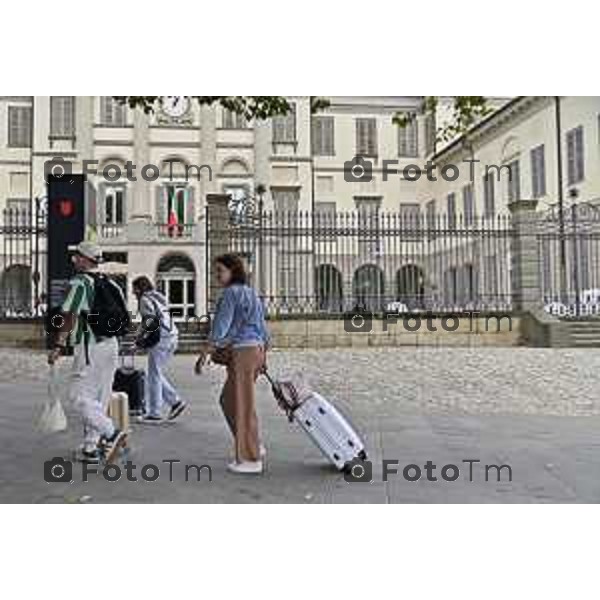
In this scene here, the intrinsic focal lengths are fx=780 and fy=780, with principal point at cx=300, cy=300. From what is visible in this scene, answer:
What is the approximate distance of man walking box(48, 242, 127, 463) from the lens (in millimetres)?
5211

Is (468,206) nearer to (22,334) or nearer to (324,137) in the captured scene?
(324,137)

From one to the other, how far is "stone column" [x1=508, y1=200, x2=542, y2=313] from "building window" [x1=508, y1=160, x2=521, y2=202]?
5704 mm

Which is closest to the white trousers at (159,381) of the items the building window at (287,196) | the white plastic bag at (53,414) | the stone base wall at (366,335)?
the white plastic bag at (53,414)

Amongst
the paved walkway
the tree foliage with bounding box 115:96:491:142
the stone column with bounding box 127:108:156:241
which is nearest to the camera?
the paved walkway

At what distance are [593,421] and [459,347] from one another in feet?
17.1

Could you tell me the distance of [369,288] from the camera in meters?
15.2

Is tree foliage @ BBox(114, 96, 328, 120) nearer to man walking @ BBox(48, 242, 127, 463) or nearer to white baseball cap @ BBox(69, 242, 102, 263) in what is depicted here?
white baseball cap @ BBox(69, 242, 102, 263)

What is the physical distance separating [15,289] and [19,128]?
9.74ft

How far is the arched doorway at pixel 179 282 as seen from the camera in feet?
30.2

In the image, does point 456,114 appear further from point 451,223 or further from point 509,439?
point 451,223

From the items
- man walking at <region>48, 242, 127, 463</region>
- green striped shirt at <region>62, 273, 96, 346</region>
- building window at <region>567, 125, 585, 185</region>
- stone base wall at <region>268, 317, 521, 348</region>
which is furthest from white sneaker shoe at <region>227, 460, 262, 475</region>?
building window at <region>567, 125, 585, 185</region>

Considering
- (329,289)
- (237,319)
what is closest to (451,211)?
(329,289)

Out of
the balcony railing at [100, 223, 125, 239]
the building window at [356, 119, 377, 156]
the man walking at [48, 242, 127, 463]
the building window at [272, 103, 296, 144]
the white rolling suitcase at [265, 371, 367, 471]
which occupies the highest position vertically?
the building window at [272, 103, 296, 144]
